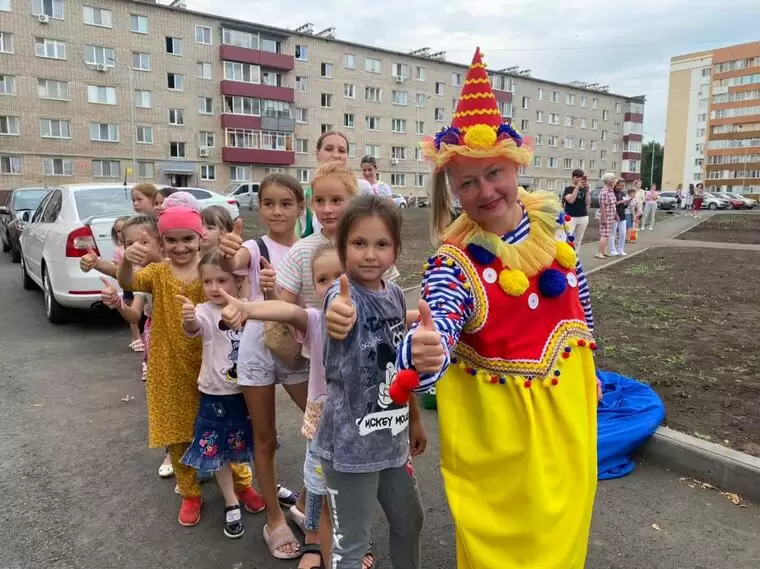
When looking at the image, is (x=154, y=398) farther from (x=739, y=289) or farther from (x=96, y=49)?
(x=96, y=49)

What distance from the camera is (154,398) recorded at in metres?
2.96

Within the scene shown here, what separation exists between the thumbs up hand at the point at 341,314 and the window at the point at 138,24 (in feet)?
150

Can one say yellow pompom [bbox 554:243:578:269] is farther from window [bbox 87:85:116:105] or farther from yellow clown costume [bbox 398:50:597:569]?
window [bbox 87:85:116:105]

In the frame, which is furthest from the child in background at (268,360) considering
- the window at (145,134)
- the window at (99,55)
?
the window at (99,55)

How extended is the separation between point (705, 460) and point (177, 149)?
44.3 meters

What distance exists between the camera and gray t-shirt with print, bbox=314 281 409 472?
6.28 feet

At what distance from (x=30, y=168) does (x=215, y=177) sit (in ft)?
41.6

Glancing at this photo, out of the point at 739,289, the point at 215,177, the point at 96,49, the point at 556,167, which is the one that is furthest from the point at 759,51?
the point at 739,289

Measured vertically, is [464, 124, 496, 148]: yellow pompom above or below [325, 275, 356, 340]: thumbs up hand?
above

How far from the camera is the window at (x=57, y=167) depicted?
37.9 metres

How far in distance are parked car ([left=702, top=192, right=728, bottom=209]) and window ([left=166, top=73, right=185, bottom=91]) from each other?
4320 cm

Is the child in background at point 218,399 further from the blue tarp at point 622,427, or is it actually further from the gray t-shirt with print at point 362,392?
the blue tarp at point 622,427

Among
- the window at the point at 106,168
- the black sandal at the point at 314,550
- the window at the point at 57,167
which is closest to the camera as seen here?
the black sandal at the point at 314,550

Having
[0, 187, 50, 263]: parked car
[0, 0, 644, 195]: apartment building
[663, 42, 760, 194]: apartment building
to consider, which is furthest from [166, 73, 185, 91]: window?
[663, 42, 760, 194]: apartment building
